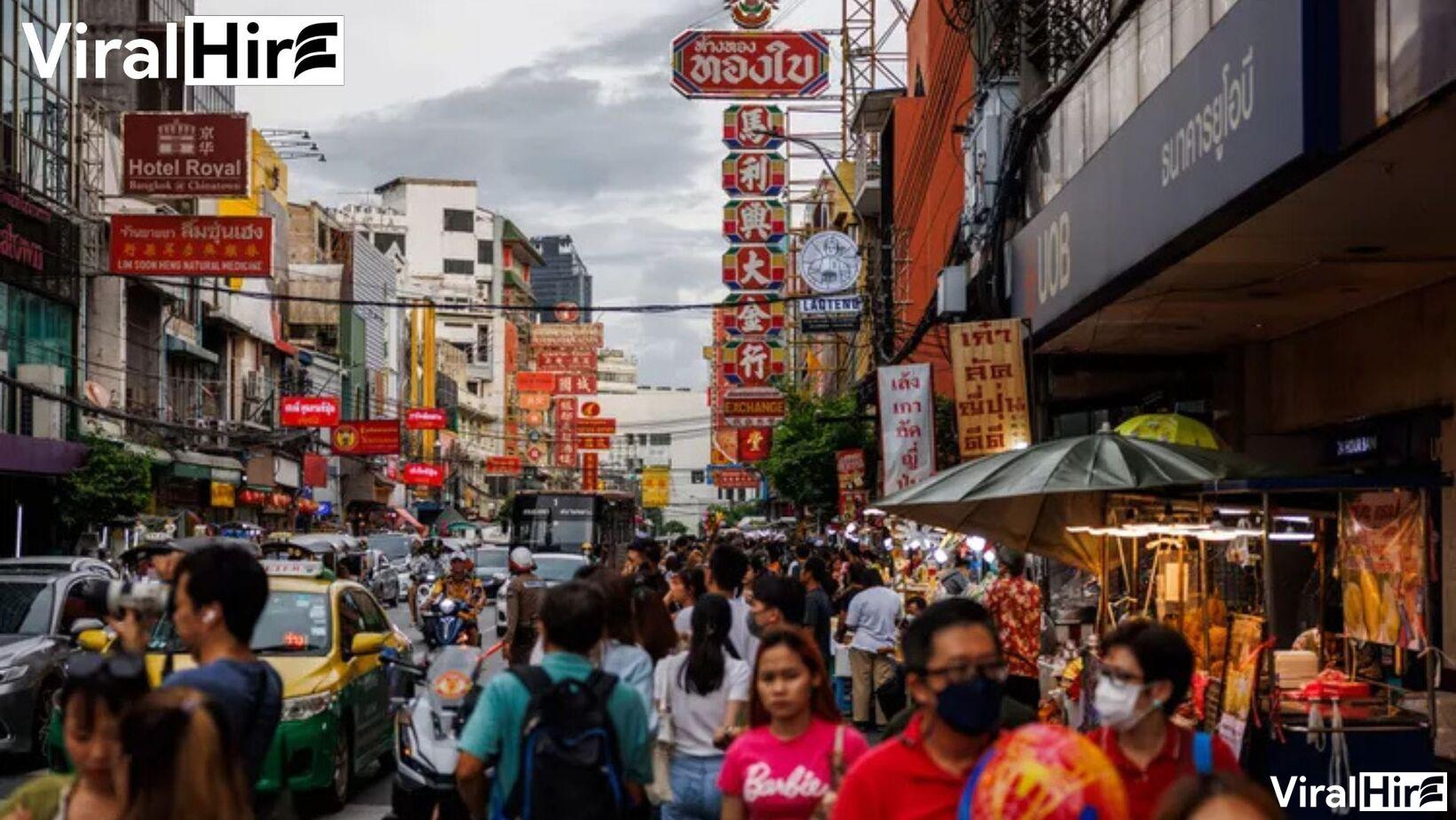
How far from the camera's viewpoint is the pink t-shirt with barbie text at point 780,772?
21.9 feet

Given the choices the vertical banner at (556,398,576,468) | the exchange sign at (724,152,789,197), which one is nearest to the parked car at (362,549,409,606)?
the exchange sign at (724,152,789,197)

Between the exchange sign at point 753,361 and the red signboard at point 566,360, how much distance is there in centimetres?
6307

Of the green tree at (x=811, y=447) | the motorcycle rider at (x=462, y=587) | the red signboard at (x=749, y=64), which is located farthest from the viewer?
the green tree at (x=811, y=447)

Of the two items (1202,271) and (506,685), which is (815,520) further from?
(506,685)

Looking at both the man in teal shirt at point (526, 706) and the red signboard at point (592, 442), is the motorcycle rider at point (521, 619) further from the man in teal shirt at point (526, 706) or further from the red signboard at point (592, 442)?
the red signboard at point (592, 442)

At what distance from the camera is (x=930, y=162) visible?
146 feet

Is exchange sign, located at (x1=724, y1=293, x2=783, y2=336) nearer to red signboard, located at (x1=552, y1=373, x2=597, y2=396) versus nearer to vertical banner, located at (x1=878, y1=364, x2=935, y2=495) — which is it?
vertical banner, located at (x1=878, y1=364, x2=935, y2=495)

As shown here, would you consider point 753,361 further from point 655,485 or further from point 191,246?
point 655,485

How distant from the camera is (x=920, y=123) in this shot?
4862 centimetres

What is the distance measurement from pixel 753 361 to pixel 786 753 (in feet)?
178

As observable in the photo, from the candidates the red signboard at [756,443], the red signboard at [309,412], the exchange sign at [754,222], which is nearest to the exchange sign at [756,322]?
the exchange sign at [754,222]

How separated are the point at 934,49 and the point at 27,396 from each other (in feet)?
66.9

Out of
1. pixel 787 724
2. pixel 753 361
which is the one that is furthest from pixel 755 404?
pixel 787 724

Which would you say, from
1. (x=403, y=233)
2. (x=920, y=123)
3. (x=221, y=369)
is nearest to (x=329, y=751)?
(x=920, y=123)
